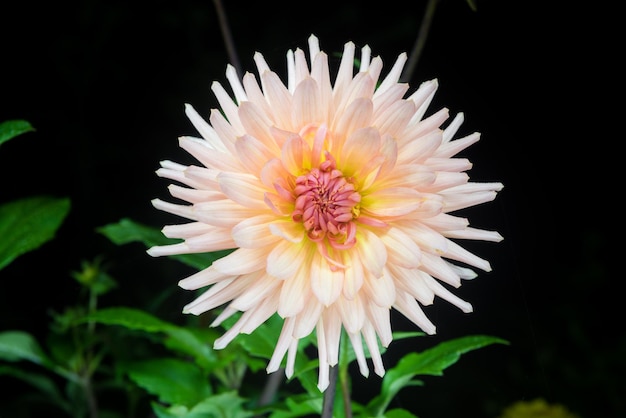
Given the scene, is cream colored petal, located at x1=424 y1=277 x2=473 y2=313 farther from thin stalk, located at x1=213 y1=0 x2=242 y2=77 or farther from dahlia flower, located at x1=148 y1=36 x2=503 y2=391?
thin stalk, located at x1=213 y1=0 x2=242 y2=77

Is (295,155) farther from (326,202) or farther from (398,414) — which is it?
(398,414)

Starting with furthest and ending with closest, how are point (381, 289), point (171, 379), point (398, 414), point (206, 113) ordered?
point (206, 113)
point (171, 379)
point (398, 414)
point (381, 289)

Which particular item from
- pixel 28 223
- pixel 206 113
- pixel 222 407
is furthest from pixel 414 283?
pixel 206 113

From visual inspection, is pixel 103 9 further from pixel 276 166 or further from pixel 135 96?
pixel 276 166

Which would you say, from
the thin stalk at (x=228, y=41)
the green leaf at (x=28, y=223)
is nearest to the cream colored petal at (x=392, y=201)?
the thin stalk at (x=228, y=41)

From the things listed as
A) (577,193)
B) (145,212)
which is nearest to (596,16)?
(577,193)

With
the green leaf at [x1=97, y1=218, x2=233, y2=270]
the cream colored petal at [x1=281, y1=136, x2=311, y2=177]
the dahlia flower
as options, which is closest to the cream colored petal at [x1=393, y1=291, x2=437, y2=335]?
the dahlia flower
